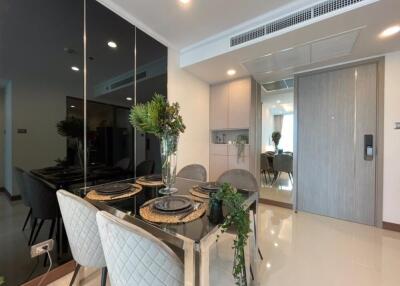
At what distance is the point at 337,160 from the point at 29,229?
152 inches

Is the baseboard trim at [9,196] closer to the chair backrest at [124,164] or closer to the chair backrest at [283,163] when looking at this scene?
the chair backrest at [124,164]

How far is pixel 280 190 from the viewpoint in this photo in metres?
3.62

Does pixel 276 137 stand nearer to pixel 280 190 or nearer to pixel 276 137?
pixel 276 137

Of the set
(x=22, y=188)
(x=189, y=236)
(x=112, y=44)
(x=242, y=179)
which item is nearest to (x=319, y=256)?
(x=242, y=179)

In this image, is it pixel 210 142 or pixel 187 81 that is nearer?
pixel 187 81

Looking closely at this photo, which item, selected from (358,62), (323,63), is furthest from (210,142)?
(358,62)

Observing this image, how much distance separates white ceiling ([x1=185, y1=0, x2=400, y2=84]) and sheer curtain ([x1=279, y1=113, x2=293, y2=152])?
0.78 metres

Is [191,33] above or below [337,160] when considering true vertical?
above

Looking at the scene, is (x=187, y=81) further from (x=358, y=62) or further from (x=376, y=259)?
(x=376, y=259)

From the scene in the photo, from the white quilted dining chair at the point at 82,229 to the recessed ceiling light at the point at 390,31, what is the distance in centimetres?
327

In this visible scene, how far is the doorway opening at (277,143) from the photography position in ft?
11.1

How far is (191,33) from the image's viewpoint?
260 centimetres

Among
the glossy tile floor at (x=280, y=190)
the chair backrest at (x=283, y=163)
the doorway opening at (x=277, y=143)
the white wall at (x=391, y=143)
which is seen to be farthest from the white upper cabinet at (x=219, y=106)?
the white wall at (x=391, y=143)

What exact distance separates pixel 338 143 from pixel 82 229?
3402mm
